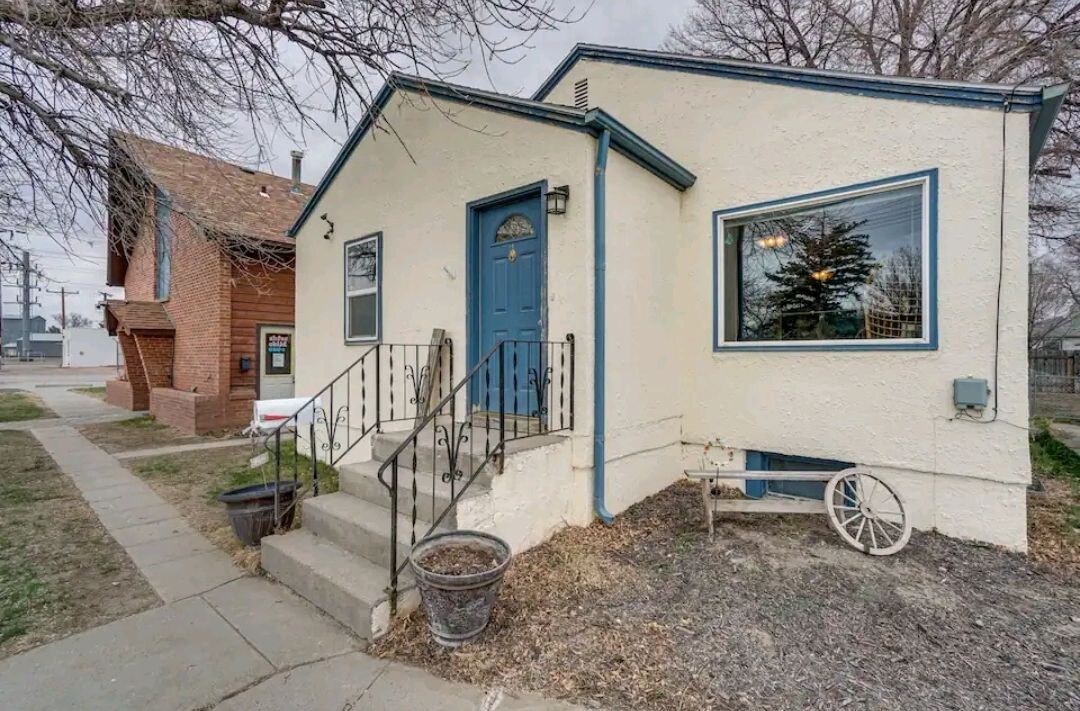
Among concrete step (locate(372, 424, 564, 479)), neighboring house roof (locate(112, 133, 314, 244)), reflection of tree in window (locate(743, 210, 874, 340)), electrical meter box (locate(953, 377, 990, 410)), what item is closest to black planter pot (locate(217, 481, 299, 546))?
concrete step (locate(372, 424, 564, 479))

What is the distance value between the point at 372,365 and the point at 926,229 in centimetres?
567

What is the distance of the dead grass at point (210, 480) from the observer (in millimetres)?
4359

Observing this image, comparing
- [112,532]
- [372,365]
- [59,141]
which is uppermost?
[59,141]

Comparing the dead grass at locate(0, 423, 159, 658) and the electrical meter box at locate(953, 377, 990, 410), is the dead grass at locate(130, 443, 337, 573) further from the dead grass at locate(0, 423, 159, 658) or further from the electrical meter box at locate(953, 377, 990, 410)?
the electrical meter box at locate(953, 377, 990, 410)

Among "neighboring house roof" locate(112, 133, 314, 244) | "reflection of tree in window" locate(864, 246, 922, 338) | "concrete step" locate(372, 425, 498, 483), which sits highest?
"neighboring house roof" locate(112, 133, 314, 244)

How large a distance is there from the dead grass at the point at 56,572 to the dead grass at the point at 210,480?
2.04ft

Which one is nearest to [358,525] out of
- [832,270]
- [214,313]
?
[832,270]

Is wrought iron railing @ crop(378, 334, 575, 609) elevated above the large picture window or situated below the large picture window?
below

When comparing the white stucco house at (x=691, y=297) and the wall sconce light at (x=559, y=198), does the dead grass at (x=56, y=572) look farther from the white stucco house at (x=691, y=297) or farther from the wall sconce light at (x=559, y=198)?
the wall sconce light at (x=559, y=198)

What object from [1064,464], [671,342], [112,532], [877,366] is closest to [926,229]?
[877,366]

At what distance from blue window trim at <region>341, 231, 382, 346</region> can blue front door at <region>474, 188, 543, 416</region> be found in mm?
1608

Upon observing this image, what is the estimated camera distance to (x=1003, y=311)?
3.68 meters

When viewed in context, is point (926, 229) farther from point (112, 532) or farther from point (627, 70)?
point (112, 532)

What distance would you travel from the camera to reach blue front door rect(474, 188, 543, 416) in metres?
4.54
